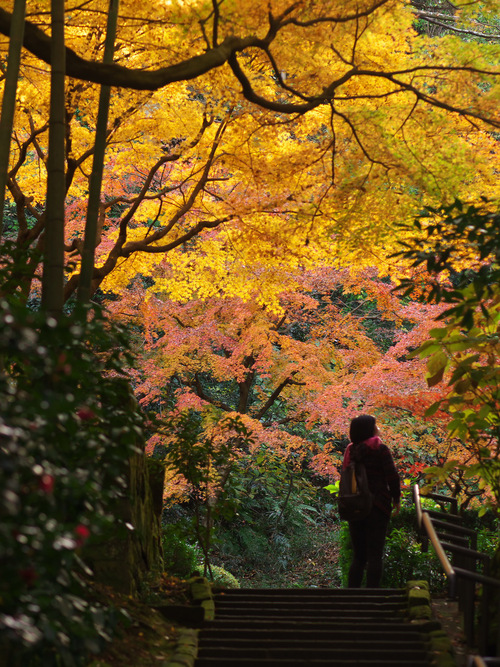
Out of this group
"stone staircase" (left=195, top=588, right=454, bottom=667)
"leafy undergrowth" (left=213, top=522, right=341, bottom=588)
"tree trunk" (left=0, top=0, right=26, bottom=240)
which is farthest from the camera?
"leafy undergrowth" (left=213, top=522, right=341, bottom=588)

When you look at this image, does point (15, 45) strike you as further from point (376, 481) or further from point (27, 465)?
point (376, 481)

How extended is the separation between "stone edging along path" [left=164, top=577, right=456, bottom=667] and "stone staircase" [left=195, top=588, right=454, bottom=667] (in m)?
0.02

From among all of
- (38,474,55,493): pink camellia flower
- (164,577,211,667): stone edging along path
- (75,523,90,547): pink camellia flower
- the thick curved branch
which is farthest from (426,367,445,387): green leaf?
(38,474,55,493): pink camellia flower

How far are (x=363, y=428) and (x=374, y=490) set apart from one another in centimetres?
50

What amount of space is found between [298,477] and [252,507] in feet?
4.45

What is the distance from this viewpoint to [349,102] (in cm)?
709

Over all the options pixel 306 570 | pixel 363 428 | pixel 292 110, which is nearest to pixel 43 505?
pixel 363 428

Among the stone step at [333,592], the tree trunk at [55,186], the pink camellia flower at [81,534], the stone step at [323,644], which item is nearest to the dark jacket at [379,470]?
the stone step at [333,592]

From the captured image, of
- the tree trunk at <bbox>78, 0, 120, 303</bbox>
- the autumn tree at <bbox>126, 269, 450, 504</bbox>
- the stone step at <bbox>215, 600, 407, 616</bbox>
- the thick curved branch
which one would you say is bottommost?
the stone step at <bbox>215, 600, 407, 616</bbox>

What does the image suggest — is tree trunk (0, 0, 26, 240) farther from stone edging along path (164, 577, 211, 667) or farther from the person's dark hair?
the person's dark hair

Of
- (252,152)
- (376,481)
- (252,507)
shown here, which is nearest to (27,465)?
(376,481)

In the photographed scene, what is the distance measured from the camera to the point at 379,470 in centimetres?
593

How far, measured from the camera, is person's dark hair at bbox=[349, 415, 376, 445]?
5898mm

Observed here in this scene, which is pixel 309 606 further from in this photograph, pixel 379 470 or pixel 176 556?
pixel 176 556
